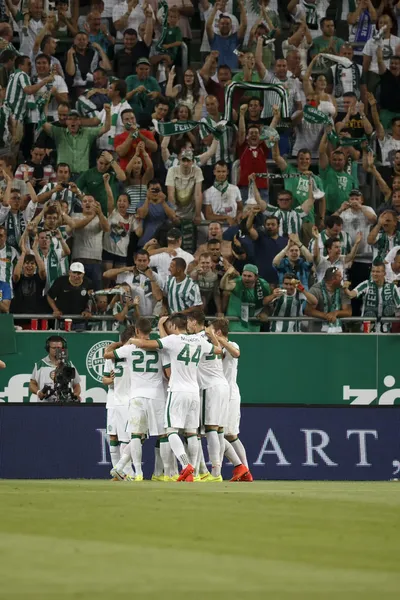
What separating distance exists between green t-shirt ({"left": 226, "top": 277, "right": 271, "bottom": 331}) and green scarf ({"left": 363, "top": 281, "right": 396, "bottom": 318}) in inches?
64.8

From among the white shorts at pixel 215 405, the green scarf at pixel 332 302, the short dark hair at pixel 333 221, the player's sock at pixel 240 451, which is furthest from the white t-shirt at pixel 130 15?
the player's sock at pixel 240 451

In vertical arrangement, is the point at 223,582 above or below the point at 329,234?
below

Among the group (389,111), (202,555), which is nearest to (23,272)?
(389,111)

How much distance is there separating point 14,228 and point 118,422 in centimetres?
400

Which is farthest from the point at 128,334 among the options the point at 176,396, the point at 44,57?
the point at 44,57

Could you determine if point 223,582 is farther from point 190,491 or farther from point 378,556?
point 190,491

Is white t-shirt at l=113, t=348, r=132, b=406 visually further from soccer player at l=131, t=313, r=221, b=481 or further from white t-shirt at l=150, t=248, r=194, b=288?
white t-shirt at l=150, t=248, r=194, b=288

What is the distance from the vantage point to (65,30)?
23.4 m

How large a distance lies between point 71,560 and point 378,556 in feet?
5.15

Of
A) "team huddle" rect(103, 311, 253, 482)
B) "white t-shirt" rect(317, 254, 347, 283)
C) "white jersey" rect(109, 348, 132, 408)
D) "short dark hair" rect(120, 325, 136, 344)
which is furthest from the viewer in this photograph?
"white t-shirt" rect(317, 254, 347, 283)

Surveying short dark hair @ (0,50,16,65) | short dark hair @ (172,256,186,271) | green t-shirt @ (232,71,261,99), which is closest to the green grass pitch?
short dark hair @ (172,256,186,271)

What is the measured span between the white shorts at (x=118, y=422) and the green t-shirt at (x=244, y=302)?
2546mm

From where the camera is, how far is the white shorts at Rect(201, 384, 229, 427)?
1714 centimetres

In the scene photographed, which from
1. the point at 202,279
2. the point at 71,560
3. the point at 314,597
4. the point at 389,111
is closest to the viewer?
the point at 314,597
